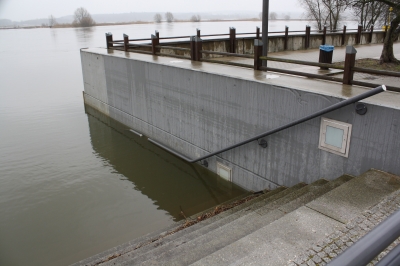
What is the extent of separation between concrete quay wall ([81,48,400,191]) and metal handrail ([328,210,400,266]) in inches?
165

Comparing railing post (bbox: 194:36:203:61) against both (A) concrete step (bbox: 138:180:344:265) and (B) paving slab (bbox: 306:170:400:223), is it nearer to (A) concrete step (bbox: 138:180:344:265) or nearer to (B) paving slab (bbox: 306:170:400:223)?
(A) concrete step (bbox: 138:180:344:265)

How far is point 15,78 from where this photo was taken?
23359mm

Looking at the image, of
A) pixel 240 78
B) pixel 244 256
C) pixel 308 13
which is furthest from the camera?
pixel 308 13

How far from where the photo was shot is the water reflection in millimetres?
8203

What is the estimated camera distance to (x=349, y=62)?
6.16m

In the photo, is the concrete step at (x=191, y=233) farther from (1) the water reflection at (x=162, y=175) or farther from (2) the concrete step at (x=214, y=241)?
(1) the water reflection at (x=162, y=175)

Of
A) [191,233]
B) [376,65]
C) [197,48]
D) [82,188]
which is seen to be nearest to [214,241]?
[191,233]

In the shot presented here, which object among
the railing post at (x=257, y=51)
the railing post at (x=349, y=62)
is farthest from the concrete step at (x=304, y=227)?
the railing post at (x=257, y=51)

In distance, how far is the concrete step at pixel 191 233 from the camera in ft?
16.5

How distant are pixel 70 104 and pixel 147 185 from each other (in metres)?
10.3

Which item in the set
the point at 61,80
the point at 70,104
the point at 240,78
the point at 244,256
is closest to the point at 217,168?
the point at 240,78

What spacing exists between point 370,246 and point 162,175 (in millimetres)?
8512

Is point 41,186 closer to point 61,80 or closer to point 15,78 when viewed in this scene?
point 61,80

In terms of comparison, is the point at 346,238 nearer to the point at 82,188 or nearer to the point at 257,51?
the point at 257,51
